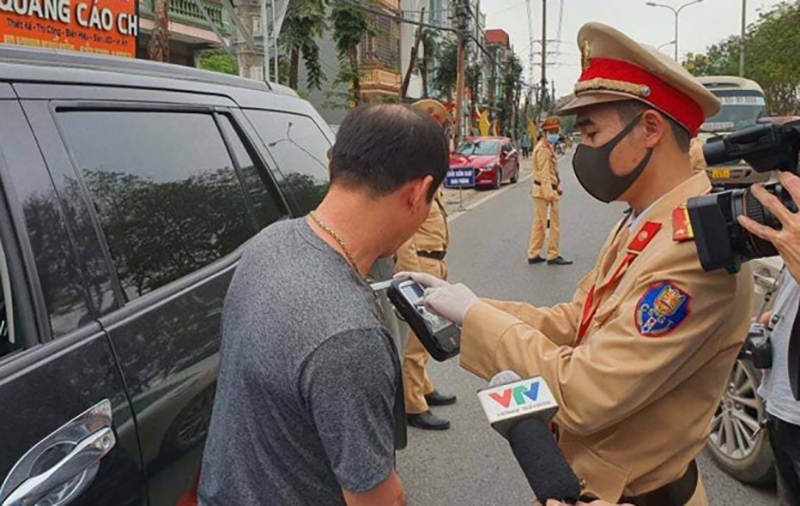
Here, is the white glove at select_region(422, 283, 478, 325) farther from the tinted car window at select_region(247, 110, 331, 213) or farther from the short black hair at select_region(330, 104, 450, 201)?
the tinted car window at select_region(247, 110, 331, 213)

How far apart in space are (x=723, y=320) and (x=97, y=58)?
1.67m

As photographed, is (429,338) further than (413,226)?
Yes

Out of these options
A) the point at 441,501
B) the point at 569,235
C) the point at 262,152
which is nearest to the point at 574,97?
the point at 262,152

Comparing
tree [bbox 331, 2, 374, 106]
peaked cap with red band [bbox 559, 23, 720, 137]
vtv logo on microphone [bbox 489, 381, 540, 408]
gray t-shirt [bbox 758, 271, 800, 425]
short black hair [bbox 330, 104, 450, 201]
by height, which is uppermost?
tree [bbox 331, 2, 374, 106]

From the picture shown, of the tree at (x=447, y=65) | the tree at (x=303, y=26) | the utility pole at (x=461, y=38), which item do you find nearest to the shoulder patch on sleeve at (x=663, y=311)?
the tree at (x=303, y=26)

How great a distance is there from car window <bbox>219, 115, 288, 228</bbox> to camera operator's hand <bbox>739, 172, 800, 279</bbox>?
4.88 ft

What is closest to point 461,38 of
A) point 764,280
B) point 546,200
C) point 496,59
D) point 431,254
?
point 546,200

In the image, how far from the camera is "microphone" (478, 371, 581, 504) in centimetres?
110

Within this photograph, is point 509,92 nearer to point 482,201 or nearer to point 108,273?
point 482,201

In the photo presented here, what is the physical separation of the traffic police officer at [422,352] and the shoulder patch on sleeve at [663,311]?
7.77ft

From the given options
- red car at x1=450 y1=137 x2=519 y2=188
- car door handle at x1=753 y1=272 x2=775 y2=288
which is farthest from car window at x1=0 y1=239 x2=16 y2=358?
red car at x1=450 y1=137 x2=519 y2=188

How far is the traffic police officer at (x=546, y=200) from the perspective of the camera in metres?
8.35

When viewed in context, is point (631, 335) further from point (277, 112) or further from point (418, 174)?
point (277, 112)

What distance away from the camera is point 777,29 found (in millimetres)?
31344
